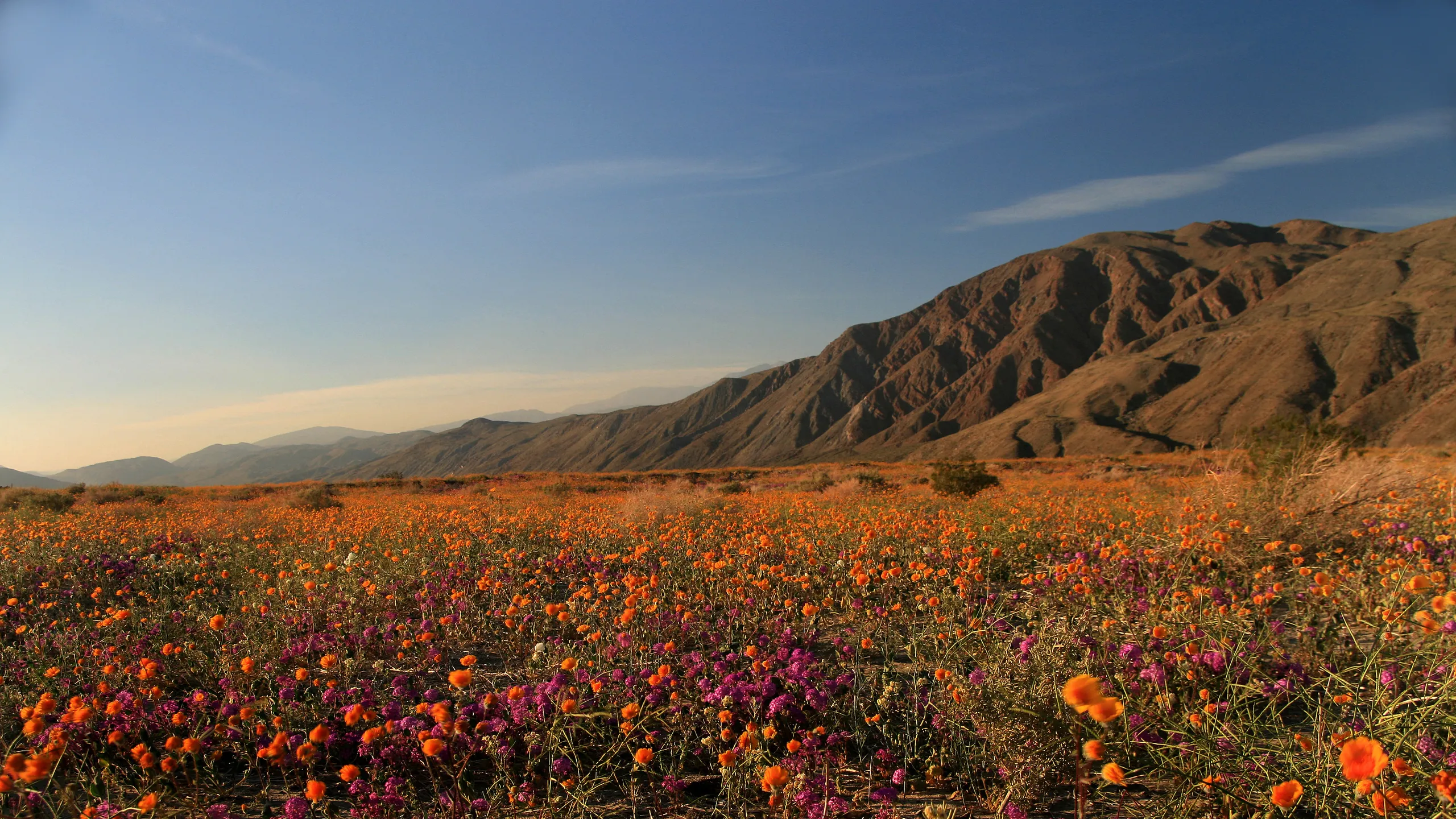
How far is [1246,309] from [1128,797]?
159 meters

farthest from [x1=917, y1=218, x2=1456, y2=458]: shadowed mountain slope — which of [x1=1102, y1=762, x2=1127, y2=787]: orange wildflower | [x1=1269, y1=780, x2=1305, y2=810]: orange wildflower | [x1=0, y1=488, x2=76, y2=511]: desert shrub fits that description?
[x1=0, y1=488, x2=76, y2=511]: desert shrub

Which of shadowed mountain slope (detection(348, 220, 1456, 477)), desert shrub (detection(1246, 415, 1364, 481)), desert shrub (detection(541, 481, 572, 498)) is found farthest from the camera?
shadowed mountain slope (detection(348, 220, 1456, 477))

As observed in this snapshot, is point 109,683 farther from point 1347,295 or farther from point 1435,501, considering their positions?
point 1347,295

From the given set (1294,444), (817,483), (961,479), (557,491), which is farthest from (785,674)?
(817,483)

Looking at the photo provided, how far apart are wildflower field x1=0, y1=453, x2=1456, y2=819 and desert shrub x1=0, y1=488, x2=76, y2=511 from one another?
48.0 ft

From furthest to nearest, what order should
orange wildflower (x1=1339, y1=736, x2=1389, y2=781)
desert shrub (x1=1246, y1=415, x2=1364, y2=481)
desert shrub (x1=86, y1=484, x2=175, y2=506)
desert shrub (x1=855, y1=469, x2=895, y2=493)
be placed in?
desert shrub (x1=86, y1=484, x2=175, y2=506) < desert shrub (x1=855, y1=469, x2=895, y2=493) < desert shrub (x1=1246, y1=415, x2=1364, y2=481) < orange wildflower (x1=1339, y1=736, x2=1389, y2=781)

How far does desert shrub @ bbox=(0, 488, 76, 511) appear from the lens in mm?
16531

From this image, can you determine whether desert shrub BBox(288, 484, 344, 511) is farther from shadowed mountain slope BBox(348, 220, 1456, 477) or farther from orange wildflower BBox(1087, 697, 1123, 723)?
shadowed mountain slope BBox(348, 220, 1456, 477)

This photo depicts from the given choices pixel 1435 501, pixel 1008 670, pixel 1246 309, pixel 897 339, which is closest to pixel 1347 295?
pixel 1246 309

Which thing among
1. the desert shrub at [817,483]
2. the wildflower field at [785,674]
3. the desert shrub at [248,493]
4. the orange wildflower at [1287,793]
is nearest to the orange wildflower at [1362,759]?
the wildflower field at [785,674]

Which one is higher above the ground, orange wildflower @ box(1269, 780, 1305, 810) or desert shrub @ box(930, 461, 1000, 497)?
orange wildflower @ box(1269, 780, 1305, 810)

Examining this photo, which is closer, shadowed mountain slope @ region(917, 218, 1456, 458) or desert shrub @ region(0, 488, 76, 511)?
desert shrub @ region(0, 488, 76, 511)

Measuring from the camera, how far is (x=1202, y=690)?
8.25 ft

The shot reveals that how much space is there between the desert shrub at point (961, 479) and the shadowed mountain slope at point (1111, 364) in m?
40.1
